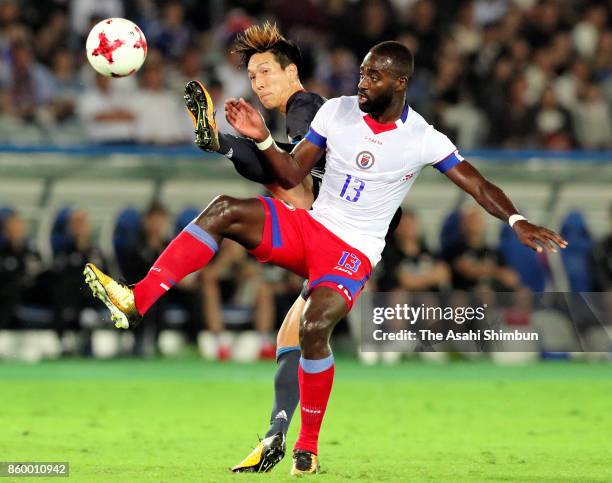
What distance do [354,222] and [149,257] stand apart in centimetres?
704

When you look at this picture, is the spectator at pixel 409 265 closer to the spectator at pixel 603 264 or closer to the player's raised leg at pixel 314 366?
the spectator at pixel 603 264

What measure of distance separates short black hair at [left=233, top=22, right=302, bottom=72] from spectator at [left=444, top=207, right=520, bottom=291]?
6544 millimetres

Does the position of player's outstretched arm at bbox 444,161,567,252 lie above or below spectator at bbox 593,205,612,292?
below

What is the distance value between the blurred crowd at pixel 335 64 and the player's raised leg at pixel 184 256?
26.2ft

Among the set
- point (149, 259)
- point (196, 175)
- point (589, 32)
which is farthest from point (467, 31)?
point (149, 259)

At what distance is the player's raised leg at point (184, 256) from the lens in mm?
6684

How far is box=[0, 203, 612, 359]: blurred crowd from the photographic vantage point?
45.6 ft

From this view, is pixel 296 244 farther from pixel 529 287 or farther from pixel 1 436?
pixel 529 287

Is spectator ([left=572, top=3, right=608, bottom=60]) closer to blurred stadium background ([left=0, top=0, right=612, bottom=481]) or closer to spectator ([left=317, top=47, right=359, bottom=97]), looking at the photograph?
blurred stadium background ([left=0, top=0, right=612, bottom=481])

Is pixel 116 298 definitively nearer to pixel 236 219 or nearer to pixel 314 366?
pixel 236 219

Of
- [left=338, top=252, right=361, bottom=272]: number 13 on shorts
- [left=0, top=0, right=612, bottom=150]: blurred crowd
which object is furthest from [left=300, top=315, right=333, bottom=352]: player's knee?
[left=0, top=0, right=612, bottom=150]: blurred crowd

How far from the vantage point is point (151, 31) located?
16.4 meters

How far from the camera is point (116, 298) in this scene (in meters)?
6.67

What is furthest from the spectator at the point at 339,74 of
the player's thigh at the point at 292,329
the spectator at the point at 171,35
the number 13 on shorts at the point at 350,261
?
the number 13 on shorts at the point at 350,261
